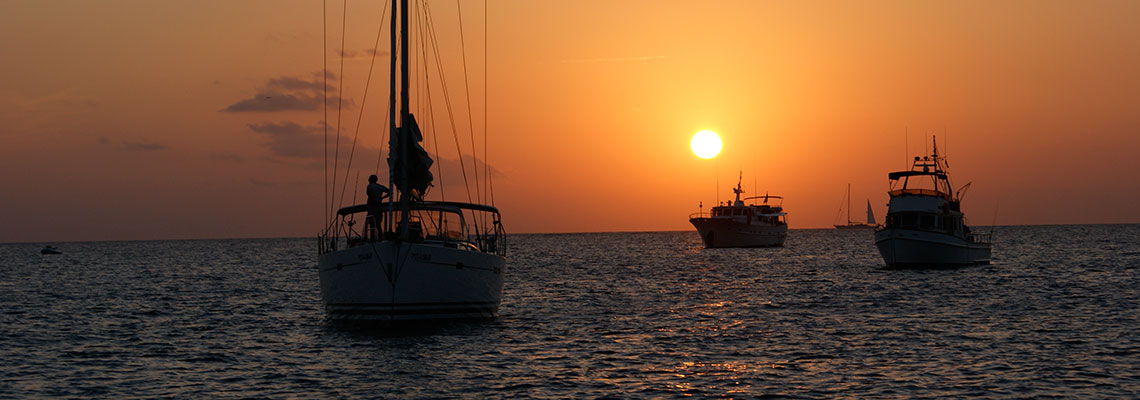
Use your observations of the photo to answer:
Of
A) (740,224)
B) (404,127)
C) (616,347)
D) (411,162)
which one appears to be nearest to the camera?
(616,347)

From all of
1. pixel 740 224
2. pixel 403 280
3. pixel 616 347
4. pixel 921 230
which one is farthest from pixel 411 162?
pixel 740 224

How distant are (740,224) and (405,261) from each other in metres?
104

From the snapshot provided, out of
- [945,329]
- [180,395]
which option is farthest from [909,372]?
[180,395]

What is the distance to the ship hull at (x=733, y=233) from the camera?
129 m

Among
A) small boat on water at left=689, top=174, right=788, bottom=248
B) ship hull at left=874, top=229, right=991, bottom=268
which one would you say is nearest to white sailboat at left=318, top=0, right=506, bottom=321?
ship hull at left=874, top=229, right=991, bottom=268

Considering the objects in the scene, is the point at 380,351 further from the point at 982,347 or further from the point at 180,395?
the point at 982,347

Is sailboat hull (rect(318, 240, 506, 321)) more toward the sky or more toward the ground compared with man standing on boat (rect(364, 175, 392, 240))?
more toward the ground

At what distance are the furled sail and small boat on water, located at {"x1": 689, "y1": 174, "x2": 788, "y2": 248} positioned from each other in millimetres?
101075

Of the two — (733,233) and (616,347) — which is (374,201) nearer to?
(616,347)

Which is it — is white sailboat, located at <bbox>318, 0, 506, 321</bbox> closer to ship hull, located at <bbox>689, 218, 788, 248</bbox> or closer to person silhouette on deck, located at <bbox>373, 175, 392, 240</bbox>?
person silhouette on deck, located at <bbox>373, 175, 392, 240</bbox>

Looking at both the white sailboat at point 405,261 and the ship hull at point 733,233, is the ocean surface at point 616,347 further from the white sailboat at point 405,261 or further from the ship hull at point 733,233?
the ship hull at point 733,233

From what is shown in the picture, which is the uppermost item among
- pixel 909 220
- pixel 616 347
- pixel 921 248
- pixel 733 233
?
pixel 909 220

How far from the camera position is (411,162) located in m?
29.4

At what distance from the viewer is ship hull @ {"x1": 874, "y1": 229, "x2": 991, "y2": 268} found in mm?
62938
